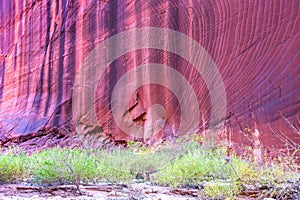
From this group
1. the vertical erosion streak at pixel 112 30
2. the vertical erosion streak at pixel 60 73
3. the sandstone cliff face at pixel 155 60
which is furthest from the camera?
the vertical erosion streak at pixel 60 73

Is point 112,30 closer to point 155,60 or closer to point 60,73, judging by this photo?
point 155,60

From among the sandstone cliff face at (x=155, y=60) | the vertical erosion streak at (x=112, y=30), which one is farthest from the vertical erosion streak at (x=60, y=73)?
the vertical erosion streak at (x=112, y=30)

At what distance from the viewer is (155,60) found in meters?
7.80

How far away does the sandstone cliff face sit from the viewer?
5.68 metres

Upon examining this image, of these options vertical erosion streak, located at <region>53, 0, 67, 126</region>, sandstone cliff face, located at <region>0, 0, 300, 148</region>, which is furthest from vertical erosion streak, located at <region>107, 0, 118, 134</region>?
vertical erosion streak, located at <region>53, 0, 67, 126</region>

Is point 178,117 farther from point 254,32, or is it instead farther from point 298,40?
point 298,40

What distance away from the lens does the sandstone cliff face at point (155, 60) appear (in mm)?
5676

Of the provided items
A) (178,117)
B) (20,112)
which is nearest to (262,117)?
(178,117)

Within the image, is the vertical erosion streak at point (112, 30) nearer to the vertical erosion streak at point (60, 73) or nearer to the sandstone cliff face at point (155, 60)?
the sandstone cliff face at point (155, 60)

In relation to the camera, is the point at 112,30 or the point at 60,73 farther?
the point at 60,73

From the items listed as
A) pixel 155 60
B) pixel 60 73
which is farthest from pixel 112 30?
pixel 60 73

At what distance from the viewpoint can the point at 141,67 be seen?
8.05 metres

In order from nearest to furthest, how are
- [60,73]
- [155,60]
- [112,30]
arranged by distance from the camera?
[155,60] < [112,30] < [60,73]

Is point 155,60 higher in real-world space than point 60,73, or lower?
lower
